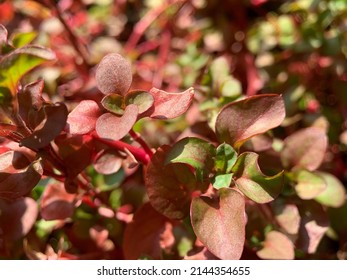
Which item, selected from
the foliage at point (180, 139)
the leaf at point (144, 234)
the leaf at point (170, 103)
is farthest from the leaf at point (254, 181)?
the leaf at point (144, 234)

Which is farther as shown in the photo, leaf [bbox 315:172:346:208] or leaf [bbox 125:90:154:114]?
leaf [bbox 315:172:346:208]

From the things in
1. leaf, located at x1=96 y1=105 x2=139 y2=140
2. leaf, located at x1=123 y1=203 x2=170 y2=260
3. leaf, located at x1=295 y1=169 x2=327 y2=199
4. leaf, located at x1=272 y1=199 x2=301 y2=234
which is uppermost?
leaf, located at x1=96 y1=105 x2=139 y2=140

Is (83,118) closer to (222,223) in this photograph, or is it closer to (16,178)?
(16,178)

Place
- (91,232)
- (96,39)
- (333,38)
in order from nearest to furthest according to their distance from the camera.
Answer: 1. (91,232)
2. (333,38)
3. (96,39)

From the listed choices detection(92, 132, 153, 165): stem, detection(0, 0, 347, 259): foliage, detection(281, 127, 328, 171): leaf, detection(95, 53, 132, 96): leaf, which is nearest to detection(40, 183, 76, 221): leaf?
detection(0, 0, 347, 259): foliage

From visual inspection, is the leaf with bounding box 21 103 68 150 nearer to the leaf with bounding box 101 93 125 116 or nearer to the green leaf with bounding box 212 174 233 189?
the leaf with bounding box 101 93 125 116

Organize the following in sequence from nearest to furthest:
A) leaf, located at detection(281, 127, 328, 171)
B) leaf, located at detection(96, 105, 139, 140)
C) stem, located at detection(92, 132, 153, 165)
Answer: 1. leaf, located at detection(96, 105, 139, 140)
2. stem, located at detection(92, 132, 153, 165)
3. leaf, located at detection(281, 127, 328, 171)
